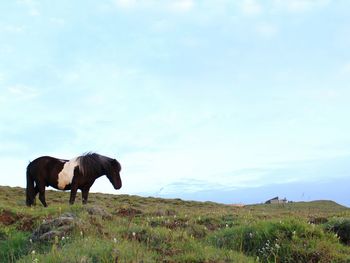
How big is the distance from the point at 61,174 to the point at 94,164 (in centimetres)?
132

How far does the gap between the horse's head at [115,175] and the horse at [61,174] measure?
75cm

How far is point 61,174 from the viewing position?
55.7 ft

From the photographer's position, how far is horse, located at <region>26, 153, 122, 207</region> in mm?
16953

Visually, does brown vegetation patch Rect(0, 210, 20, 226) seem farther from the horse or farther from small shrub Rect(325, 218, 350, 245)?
small shrub Rect(325, 218, 350, 245)

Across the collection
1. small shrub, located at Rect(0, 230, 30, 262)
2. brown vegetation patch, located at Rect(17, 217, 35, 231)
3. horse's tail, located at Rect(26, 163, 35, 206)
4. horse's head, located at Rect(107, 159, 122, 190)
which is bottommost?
small shrub, located at Rect(0, 230, 30, 262)

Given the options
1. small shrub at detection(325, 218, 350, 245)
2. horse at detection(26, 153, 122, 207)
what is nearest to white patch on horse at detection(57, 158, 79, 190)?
horse at detection(26, 153, 122, 207)

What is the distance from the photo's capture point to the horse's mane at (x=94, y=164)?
17.2 meters

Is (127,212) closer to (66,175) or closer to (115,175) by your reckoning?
(66,175)

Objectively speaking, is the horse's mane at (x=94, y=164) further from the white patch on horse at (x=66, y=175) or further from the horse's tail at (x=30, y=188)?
the horse's tail at (x=30, y=188)

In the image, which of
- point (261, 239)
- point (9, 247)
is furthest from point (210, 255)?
point (9, 247)

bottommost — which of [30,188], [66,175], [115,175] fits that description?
[30,188]

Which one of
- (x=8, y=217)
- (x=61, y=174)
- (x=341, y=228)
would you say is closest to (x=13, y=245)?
(x=8, y=217)

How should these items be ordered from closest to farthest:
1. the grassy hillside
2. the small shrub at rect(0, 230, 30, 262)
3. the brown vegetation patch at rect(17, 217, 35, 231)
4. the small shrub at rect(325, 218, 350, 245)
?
the grassy hillside → the small shrub at rect(0, 230, 30, 262) → the small shrub at rect(325, 218, 350, 245) → the brown vegetation patch at rect(17, 217, 35, 231)

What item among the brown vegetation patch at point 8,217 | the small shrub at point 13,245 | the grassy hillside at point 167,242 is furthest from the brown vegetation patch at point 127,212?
the small shrub at point 13,245
